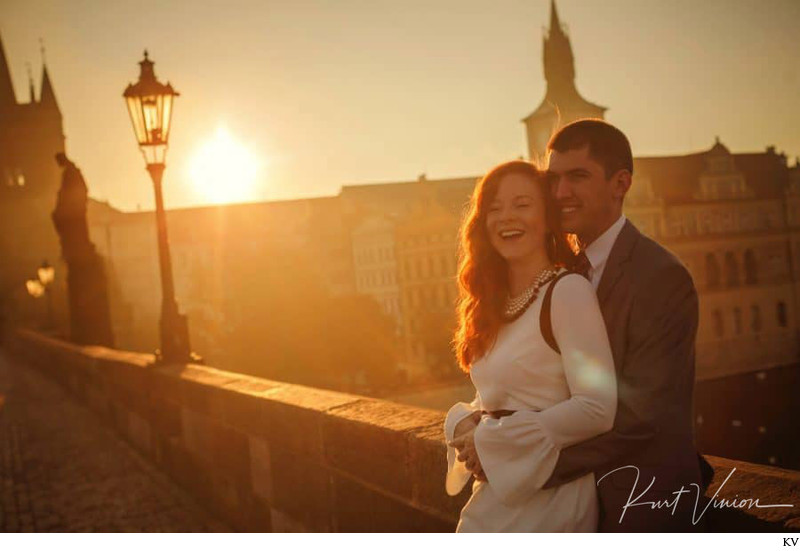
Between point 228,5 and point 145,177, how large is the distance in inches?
149

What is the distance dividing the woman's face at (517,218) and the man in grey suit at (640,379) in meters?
0.06

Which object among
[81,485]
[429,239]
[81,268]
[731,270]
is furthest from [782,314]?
[429,239]

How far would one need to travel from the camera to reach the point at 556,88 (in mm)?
6484

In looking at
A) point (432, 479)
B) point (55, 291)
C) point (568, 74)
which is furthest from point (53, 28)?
point (55, 291)

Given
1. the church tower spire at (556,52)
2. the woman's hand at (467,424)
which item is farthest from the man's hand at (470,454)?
the church tower spire at (556,52)

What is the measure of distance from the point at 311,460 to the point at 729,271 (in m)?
4.77

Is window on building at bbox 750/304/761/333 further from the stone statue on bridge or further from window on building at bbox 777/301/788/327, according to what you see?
the stone statue on bridge

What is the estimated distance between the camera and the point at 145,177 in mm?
7824

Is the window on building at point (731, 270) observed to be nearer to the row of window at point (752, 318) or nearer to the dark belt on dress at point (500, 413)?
the row of window at point (752, 318)

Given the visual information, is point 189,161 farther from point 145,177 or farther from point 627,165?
point 627,165

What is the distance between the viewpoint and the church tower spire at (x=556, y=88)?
15.0 feet

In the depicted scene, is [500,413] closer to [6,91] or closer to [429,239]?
[6,91]

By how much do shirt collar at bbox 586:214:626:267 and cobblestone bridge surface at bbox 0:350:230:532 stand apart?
8.87ft

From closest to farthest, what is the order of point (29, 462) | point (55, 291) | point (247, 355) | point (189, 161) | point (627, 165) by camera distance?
point (627, 165)
point (29, 462)
point (189, 161)
point (55, 291)
point (247, 355)
